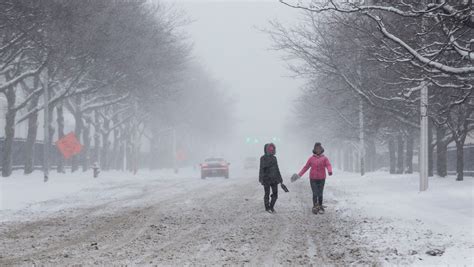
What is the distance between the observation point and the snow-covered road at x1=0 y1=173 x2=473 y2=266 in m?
8.39

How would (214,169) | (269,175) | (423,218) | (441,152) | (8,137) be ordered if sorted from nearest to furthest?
(423,218) → (269,175) → (441,152) → (8,137) → (214,169)

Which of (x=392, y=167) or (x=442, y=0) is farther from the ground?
(x=442, y=0)

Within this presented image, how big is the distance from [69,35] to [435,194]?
15.4 meters

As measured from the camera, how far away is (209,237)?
10414 mm

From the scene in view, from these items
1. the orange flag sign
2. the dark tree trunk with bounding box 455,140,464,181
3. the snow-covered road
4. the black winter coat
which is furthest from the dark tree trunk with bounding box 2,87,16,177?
the dark tree trunk with bounding box 455,140,464,181

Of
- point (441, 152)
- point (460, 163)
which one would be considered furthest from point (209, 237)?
point (441, 152)

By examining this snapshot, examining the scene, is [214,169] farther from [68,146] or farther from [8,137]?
[8,137]

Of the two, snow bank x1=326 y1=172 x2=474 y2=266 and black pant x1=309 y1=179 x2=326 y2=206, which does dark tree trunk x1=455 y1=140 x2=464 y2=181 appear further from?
black pant x1=309 y1=179 x2=326 y2=206

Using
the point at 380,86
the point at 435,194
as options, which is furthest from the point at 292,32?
the point at 435,194

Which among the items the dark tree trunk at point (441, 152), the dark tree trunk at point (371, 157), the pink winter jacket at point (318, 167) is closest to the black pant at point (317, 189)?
the pink winter jacket at point (318, 167)

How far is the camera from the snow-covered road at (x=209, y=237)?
27.5ft

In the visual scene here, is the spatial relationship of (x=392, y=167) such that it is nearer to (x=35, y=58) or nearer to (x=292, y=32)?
(x=292, y=32)

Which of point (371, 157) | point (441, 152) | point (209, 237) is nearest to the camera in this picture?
point (209, 237)

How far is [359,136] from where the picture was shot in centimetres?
3659
